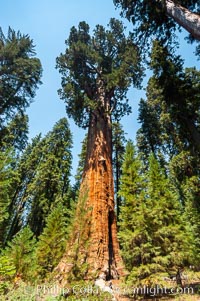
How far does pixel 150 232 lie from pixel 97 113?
693cm

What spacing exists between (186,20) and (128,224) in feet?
23.3

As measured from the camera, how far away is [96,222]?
7.78 meters

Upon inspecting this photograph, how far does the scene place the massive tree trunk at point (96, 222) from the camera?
5801 millimetres

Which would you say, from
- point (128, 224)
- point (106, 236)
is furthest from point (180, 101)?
point (106, 236)

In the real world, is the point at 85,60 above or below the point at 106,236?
above

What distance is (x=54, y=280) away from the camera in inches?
244

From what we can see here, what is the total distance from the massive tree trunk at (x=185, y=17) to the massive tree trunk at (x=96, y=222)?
5392 mm

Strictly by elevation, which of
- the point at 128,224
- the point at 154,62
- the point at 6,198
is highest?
the point at 154,62

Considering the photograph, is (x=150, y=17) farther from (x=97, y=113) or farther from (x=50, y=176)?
(x=50, y=176)

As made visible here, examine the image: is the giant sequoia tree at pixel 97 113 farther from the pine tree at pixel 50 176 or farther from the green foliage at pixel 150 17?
the pine tree at pixel 50 176

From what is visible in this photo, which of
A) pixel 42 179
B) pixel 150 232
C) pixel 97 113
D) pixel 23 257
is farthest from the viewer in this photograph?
pixel 42 179

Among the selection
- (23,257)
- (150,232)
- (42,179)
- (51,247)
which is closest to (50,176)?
(42,179)

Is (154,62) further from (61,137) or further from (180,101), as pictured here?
(61,137)

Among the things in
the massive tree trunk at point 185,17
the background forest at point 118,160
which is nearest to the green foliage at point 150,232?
the background forest at point 118,160
